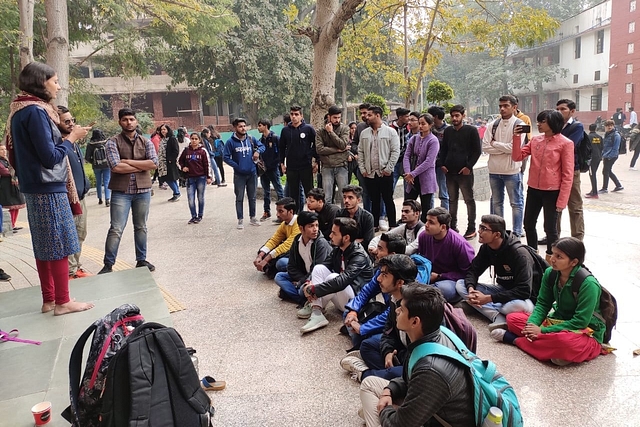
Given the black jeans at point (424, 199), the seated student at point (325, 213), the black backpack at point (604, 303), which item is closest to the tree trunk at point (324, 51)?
the black jeans at point (424, 199)

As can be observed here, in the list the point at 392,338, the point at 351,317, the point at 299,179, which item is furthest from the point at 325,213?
the point at 392,338

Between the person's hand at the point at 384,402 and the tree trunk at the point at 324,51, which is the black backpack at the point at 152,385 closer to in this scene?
the person's hand at the point at 384,402

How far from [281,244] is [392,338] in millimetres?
2473

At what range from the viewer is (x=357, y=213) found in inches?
205

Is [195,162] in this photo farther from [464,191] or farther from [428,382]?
[428,382]

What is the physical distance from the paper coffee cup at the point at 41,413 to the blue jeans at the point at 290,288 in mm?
2504

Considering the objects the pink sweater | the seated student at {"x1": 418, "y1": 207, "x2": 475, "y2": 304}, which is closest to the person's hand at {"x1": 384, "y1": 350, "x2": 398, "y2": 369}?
the seated student at {"x1": 418, "y1": 207, "x2": 475, "y2": 304}

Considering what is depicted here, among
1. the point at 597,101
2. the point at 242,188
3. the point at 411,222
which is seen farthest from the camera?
the point at 597,101

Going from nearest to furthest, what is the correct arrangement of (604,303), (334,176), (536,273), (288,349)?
(604,303) < (288,349) < (536,273) < (334,176)

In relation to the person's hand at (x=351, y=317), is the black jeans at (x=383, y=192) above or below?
above

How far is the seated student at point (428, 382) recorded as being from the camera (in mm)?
2184

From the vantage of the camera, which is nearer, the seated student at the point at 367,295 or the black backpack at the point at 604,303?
the black backpack at the point at 604,303

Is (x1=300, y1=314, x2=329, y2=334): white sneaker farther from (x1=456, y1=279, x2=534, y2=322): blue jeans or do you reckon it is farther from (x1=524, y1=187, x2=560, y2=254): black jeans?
(x1=524, y1=187, x2=560, y2=254): black jeans

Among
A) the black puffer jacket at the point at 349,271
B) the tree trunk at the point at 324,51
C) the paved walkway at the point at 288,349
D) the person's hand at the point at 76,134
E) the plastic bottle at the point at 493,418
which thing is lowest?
the paved walkway at the point at 288,349
